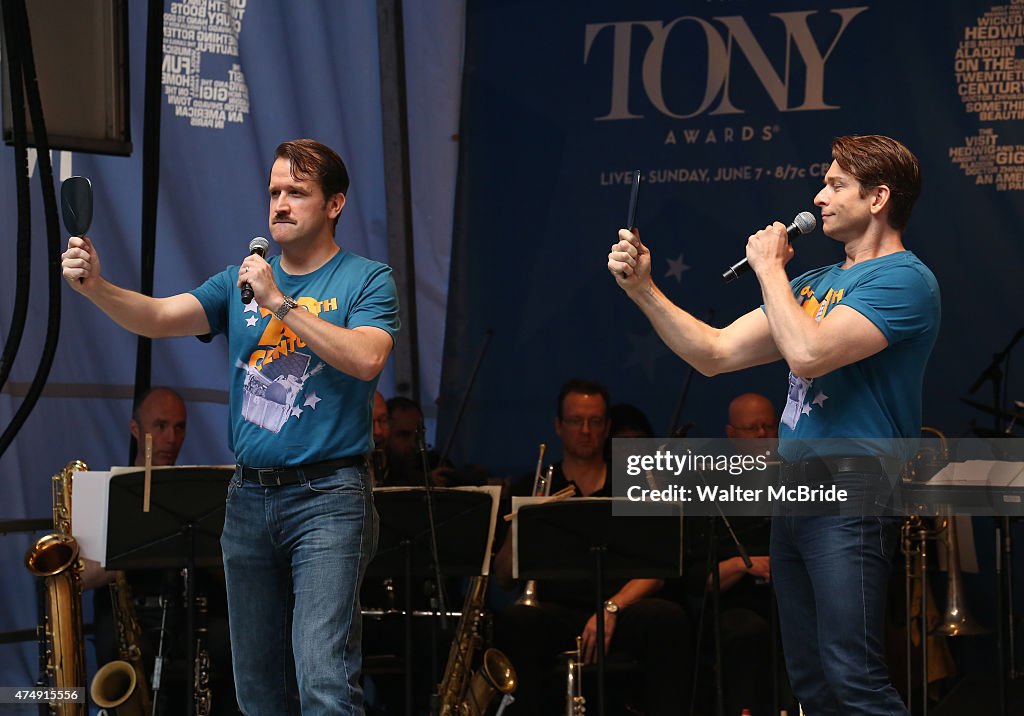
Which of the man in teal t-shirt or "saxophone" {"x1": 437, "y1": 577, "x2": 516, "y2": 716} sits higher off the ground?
Answer: the man in teal t-shirt

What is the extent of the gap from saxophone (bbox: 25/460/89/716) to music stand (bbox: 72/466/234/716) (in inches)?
11.8

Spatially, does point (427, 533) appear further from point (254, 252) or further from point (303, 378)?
point (254, 252)

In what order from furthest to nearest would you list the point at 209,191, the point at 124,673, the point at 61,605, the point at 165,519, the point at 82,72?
the point at 209,191 < the point at 124,673 < the point at 61,605 < the point at 82,72 < the point at 165,519

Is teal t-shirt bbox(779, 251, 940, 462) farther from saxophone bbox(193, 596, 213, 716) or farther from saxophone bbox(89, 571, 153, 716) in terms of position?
saxophone bbox(89, 571, 153, 716)

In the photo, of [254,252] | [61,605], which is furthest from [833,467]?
[61,605]

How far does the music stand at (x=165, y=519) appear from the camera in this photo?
4848 mm

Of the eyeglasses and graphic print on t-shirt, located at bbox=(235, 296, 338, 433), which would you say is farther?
the eyeglasses

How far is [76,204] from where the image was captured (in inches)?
136

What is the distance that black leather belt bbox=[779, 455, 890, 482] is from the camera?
3.23m

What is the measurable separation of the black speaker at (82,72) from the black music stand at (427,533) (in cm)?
173

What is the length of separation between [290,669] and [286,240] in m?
1.25

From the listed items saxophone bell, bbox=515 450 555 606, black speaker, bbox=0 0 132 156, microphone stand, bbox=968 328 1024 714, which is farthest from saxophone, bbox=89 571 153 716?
microphone stand, bbox=968 328 1024 714

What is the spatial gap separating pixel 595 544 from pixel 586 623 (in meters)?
0.92

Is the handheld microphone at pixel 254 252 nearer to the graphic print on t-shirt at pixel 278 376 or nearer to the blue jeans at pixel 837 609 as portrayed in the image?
the graphic print on t-shirt at pixel 278 376
